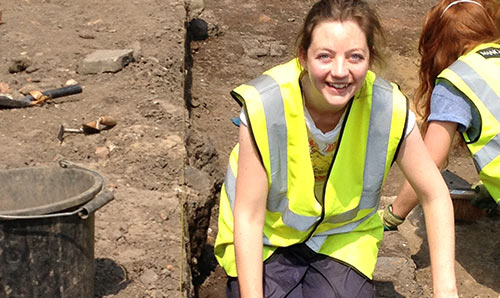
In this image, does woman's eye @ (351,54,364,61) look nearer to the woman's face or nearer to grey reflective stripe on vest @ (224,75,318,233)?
the woman's face

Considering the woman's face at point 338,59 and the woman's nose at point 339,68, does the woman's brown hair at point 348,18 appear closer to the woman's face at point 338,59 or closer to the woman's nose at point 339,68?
the woman's face at point 338,59

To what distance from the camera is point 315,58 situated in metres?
2.73

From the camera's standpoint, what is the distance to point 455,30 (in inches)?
155

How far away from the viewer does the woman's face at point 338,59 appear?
8.81 ft

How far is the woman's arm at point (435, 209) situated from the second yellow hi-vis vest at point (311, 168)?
0.23 feet

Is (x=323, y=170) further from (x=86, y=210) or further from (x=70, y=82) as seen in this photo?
(x=70, y=82)

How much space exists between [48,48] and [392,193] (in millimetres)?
2674

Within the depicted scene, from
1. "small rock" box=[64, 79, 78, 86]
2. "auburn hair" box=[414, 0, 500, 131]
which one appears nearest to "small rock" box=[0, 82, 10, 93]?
"small rock" box=[64, 79, 78, 86]

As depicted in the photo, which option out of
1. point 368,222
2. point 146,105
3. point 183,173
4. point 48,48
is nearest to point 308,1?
point 48,48

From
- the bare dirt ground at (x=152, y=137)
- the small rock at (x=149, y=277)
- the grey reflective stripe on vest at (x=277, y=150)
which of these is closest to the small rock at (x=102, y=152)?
the bare dirt ground at (x=152, y=137)

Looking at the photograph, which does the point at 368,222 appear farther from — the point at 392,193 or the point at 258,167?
the point at 392,193

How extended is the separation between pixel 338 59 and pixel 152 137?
210 centimetres

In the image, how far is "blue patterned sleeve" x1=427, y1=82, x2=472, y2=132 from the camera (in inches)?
151

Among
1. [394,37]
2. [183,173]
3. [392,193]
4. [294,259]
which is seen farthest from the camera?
[394,37]
